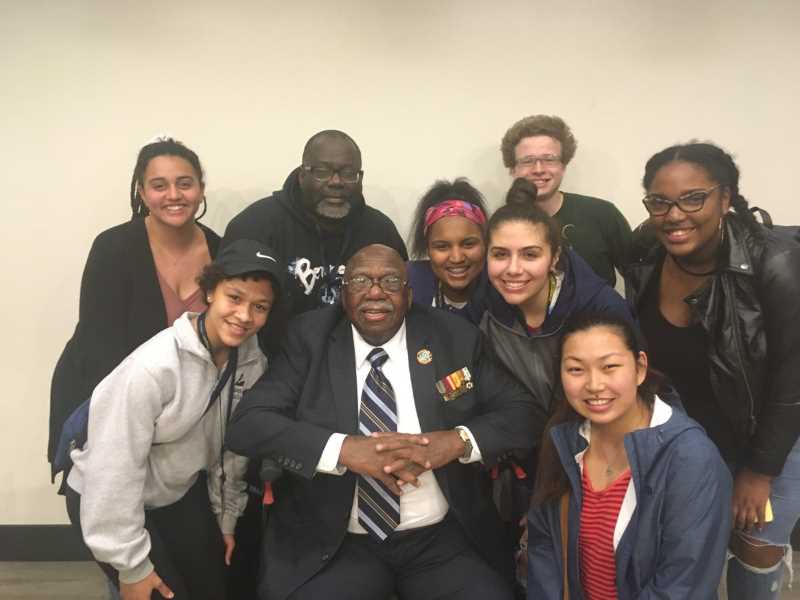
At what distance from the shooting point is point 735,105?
292 centimetres

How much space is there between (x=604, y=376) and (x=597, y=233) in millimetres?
1152

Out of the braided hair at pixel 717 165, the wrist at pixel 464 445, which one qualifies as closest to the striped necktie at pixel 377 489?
the wrist at pixel 464 445

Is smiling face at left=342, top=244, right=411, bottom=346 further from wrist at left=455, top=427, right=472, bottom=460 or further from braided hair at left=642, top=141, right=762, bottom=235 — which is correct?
braided hair at left=642, top=141, right=762, bottom=235

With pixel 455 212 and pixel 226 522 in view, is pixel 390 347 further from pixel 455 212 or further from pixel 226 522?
pixel 226 522

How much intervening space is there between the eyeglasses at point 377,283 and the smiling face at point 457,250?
0.36 meters

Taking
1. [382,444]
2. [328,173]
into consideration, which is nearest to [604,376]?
[382,444]

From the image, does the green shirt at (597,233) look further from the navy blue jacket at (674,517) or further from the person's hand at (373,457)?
the person's hand at (373,457)

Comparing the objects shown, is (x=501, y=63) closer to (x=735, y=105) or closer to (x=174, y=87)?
(x=735, y=105)

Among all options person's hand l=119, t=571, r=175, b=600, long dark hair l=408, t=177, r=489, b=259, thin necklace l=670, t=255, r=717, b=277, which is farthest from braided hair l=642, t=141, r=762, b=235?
person's hand l=119, t=571, r=175, b=600

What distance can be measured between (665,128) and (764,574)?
6.59 feet

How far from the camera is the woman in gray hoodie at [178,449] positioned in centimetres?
174

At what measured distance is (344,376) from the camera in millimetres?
1972

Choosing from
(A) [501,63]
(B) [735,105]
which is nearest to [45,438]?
(A) [501,63]

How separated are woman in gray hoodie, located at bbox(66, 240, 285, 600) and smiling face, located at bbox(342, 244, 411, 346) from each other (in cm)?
25
